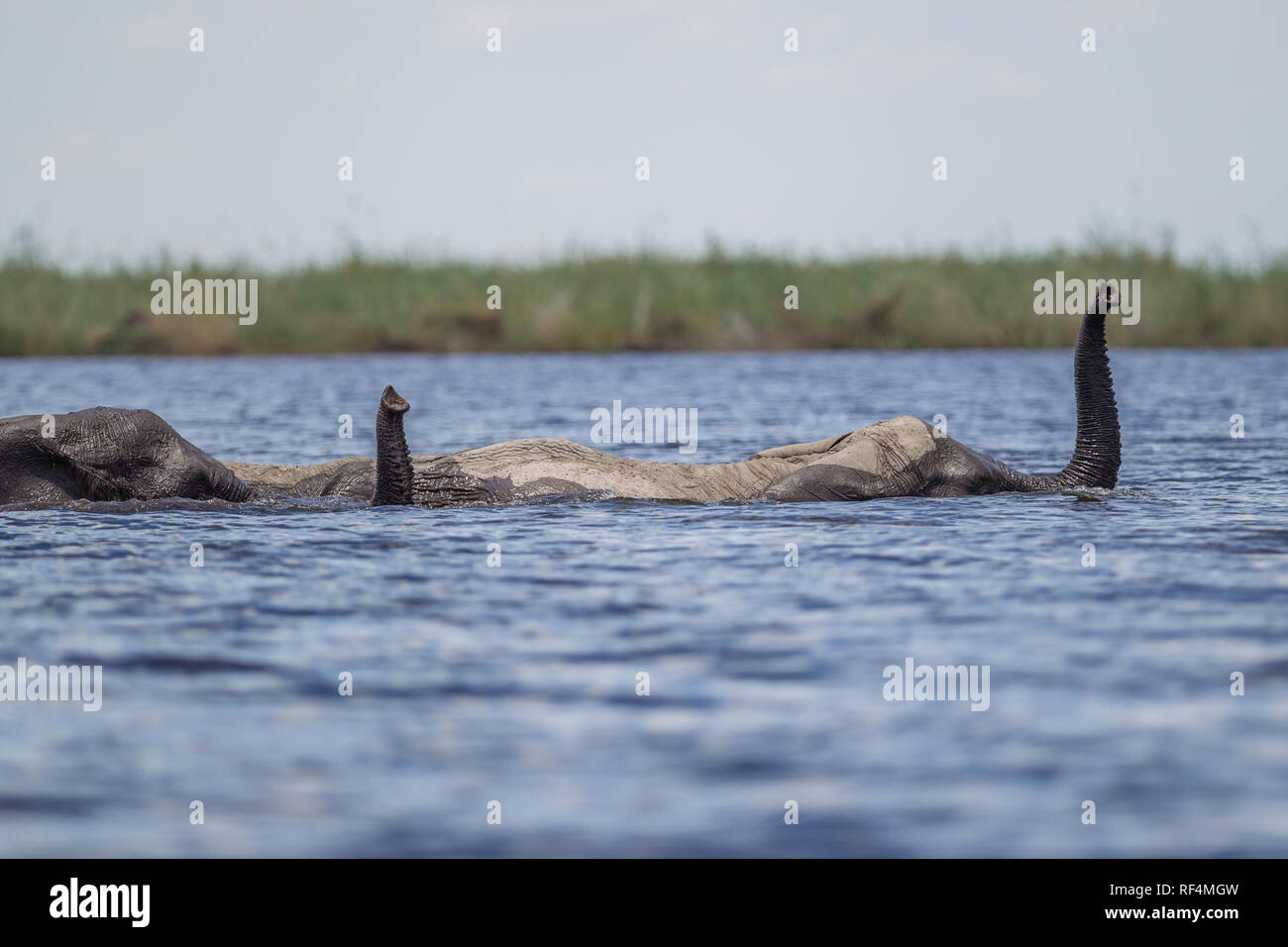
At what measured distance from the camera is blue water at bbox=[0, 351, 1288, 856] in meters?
4.29

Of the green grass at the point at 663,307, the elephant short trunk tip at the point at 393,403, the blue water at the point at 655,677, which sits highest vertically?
the green grass at the point at 663,307

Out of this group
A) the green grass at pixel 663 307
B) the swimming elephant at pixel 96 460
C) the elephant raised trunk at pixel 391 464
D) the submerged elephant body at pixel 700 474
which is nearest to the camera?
the elephant raised trunk at pixel 391 464

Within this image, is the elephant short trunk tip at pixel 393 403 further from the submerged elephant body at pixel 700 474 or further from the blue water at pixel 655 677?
the submerged elephant body at pixel 700 474

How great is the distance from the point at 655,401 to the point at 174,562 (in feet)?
43.6

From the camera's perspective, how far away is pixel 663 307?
33.4m

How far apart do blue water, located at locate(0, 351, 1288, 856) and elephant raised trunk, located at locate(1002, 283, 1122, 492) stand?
1.20ft

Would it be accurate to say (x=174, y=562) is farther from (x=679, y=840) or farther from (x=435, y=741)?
(x=679, y=840)

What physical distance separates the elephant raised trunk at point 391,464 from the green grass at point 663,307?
22873 mm

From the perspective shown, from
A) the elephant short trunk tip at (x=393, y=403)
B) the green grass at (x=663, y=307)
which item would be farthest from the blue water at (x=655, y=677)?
the green grass at (x=663, y=307)

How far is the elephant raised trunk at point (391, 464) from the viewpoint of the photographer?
938 centimetres

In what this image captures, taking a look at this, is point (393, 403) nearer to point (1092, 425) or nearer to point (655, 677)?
point (655, 677)

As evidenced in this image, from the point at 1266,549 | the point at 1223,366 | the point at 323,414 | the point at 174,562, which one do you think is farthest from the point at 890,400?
the point at 174,562
